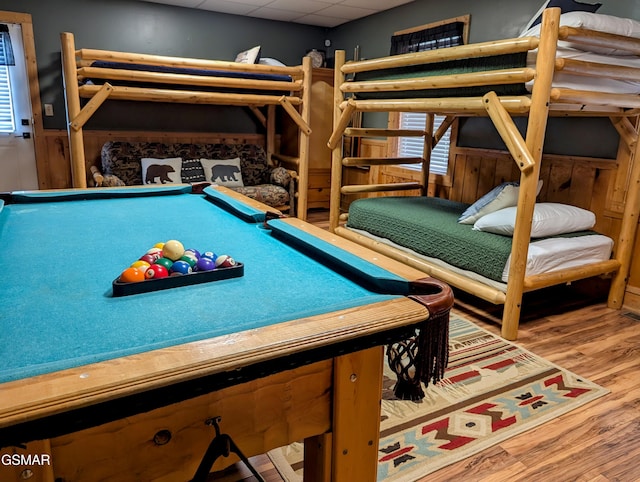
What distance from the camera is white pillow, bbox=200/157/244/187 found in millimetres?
5176

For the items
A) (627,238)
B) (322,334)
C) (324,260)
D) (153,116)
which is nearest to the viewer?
(322,334)

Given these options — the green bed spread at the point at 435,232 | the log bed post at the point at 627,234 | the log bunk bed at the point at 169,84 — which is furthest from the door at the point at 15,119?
the log bed post at the point at 627,234

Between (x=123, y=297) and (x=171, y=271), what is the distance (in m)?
0.15

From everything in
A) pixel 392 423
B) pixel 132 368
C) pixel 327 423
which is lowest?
pixel 392 423

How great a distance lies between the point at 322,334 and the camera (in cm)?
97

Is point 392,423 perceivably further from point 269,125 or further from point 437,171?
point 269,125

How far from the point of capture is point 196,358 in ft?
2.82

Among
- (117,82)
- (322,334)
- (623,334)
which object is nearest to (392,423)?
(322,334)

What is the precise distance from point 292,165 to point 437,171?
68.5 inches

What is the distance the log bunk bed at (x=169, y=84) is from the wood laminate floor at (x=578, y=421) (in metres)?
2.92

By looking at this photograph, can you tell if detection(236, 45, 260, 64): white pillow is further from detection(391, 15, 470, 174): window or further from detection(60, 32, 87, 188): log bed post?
detection(60, 32, 87, 188): log bed post

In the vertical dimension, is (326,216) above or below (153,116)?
below

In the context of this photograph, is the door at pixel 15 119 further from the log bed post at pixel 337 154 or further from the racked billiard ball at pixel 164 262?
the racked billiard ball at pixel 164 262

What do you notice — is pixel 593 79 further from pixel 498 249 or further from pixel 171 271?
pixel 171 271
